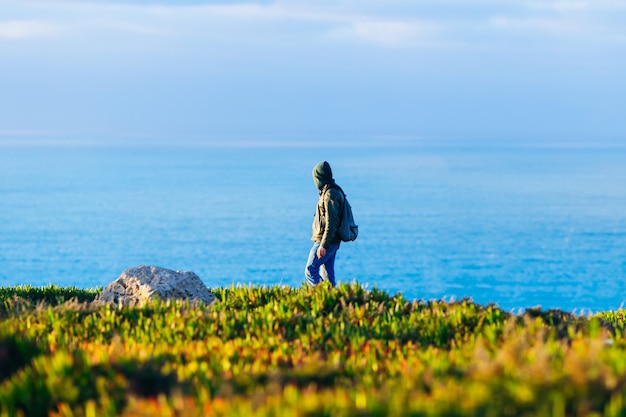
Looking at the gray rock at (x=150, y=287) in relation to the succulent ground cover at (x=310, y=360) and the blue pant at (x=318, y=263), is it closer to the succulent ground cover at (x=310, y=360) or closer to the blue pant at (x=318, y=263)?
the blue pant at (x=318, y=263)

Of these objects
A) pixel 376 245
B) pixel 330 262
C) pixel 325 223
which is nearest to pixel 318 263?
pixel 330 262

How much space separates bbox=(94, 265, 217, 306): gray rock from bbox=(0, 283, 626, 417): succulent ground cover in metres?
2.38

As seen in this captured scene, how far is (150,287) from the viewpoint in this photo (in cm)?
1393

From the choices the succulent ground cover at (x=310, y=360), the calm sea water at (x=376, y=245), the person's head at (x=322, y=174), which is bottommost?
the calm sea water at (x=376, y=245)

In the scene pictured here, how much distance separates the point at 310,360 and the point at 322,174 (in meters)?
8.49

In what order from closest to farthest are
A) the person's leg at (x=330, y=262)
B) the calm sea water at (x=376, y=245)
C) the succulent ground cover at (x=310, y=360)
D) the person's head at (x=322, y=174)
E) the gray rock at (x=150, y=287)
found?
the succulent ground cover at (x=310, y=360)
the gray rock at (x=150, y=287)
the person's head at (x=322, y=174)
the person's leg at (x=330, y=262)
the calm sea water at (x=376, y=245)

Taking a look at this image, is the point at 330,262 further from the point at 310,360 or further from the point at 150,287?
the point at 310,360

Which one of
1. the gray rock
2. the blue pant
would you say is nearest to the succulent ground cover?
the gray rock

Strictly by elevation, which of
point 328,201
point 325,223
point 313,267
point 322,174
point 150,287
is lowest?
point 150,287

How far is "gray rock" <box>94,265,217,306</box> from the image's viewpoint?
1393 cm

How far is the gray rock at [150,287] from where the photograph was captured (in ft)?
45.7

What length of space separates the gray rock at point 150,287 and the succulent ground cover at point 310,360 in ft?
7.82

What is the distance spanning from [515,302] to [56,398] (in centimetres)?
9214

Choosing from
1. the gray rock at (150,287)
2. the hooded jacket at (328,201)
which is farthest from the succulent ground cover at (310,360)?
the hooded jacket at (328,201)
